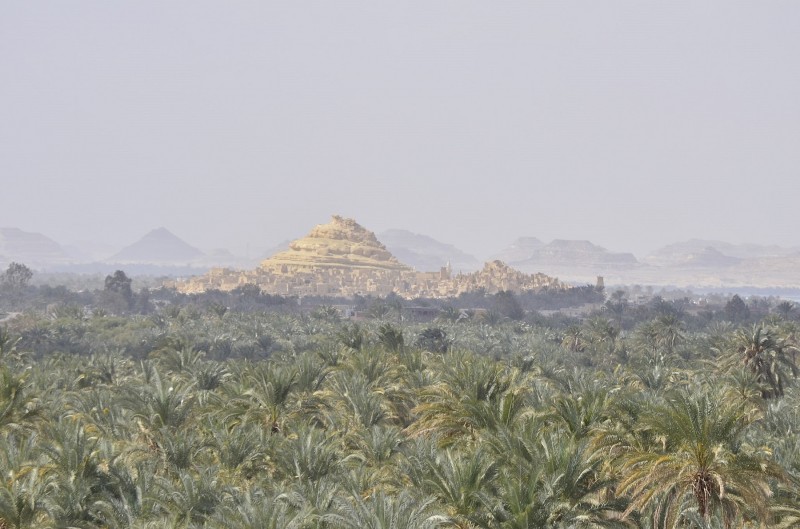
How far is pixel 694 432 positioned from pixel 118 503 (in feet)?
45.5

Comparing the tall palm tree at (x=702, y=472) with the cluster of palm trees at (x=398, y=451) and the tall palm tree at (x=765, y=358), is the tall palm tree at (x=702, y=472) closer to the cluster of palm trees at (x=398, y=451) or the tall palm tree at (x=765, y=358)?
the cluster of palm trees at (x=398, y=451)

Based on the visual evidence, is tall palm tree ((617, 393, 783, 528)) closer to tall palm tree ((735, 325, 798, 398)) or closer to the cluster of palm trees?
the cluster of palm trees

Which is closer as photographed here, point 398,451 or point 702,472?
point 702,472

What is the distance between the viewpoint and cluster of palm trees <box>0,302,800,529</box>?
21.4 m

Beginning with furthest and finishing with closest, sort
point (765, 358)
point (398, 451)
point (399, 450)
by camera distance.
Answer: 1. point (765, 358)
2. point (399, 450)
3. point (398, 451)

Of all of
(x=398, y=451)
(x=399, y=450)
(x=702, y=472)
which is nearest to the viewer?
(x=702, y=472)

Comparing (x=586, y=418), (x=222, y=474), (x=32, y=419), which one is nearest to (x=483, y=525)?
(x=586, y=418)

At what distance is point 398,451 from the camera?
3120cm

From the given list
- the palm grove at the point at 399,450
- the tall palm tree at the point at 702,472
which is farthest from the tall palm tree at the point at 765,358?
the tall palm tree at the point at 702,472

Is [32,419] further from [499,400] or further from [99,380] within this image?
[99,380]

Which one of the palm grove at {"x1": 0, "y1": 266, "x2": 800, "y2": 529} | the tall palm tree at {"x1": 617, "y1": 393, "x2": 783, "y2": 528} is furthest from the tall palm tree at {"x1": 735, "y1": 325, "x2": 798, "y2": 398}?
the tall palm tree at {"x1": 617, "y1": 393, "x2": 783, "y2": 528}

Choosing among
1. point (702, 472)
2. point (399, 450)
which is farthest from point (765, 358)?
point (702, 472)

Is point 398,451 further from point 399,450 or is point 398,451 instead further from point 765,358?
point 765,358

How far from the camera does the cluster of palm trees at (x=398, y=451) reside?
21.4m
